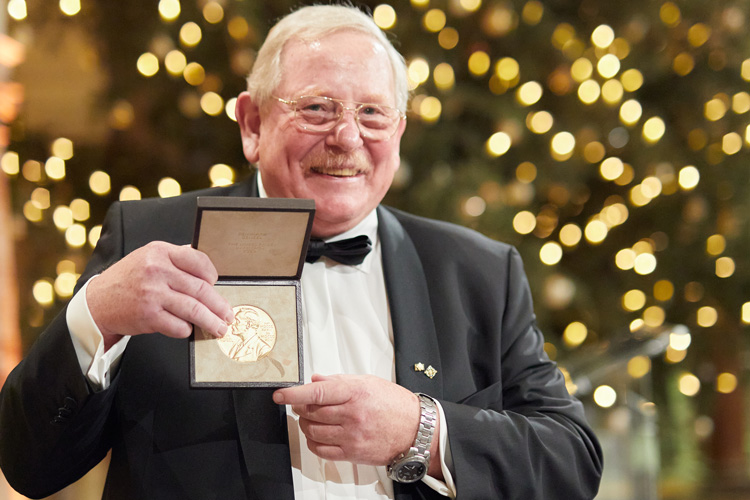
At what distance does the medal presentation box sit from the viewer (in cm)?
145

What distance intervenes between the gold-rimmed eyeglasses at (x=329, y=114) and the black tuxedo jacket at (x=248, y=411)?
35cm

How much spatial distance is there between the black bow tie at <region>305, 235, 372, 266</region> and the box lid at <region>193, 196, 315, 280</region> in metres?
0.43

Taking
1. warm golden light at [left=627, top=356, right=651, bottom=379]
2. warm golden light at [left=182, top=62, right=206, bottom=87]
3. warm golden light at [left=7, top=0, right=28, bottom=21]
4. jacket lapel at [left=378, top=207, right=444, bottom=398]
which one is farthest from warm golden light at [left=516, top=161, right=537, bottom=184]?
warm golden light at [left=7, top=0, right=28, bottom=21]

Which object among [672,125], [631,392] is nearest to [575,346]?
[631,392]

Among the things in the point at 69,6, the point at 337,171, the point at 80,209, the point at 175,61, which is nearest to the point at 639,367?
the point at 337,171

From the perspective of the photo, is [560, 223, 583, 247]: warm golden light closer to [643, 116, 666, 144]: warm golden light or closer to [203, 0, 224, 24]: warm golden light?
[643, 116, 666, 144]: warm golden light

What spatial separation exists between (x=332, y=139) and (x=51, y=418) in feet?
3.00

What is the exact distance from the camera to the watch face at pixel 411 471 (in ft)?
5.42

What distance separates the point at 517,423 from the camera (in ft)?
6.02

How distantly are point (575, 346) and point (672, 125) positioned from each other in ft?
5.80

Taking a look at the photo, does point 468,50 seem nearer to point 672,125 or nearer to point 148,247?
point 672,125

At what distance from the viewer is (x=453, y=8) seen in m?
4.13

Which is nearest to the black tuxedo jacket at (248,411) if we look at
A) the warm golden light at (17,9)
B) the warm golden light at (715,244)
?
the warm golden light at (17,9)

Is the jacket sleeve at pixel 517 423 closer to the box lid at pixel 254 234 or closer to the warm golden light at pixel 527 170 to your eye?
the box lid at pixel 254 234
